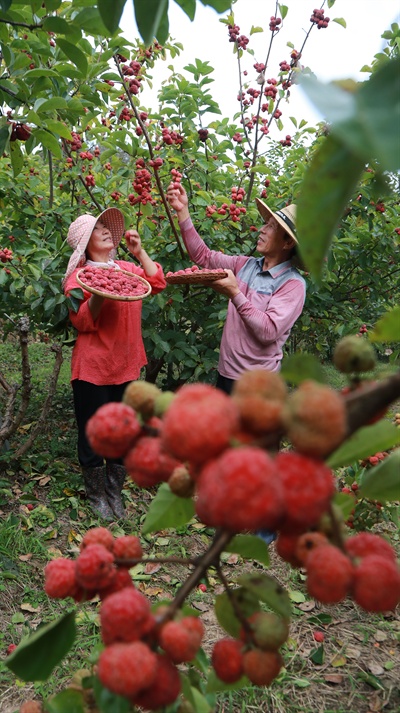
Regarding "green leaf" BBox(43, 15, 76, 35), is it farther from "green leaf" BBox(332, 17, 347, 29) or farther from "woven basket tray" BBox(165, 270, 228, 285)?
"green leaf" BBox(332, 17, 347, 29)

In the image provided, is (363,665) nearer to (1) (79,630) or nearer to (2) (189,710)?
(1) (79,630)

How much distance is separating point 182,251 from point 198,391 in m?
3.27

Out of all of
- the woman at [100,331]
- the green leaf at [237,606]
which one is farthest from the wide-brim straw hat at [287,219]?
the green leaf at [237,606]

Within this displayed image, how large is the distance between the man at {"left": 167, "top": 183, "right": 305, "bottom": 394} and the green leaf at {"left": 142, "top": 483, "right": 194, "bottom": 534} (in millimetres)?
2064

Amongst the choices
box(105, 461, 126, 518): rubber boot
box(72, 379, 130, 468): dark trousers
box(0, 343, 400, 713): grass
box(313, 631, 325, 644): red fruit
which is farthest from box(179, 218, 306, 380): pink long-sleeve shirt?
box(313, 631, 325, 644): red fruit

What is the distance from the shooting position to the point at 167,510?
732 millimetres

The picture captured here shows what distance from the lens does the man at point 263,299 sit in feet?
9.10

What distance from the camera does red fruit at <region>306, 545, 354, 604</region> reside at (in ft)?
1.64

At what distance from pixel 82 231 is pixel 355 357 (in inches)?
109

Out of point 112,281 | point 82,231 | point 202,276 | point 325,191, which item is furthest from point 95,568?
point 82,231

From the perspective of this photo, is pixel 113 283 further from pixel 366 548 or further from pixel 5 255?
pixel 366 548

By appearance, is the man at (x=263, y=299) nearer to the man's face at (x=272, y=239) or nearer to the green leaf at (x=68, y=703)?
the man's face at (x=272, y=239)

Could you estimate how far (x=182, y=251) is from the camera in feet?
11.9

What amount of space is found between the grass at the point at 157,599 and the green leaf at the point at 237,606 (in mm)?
1417
